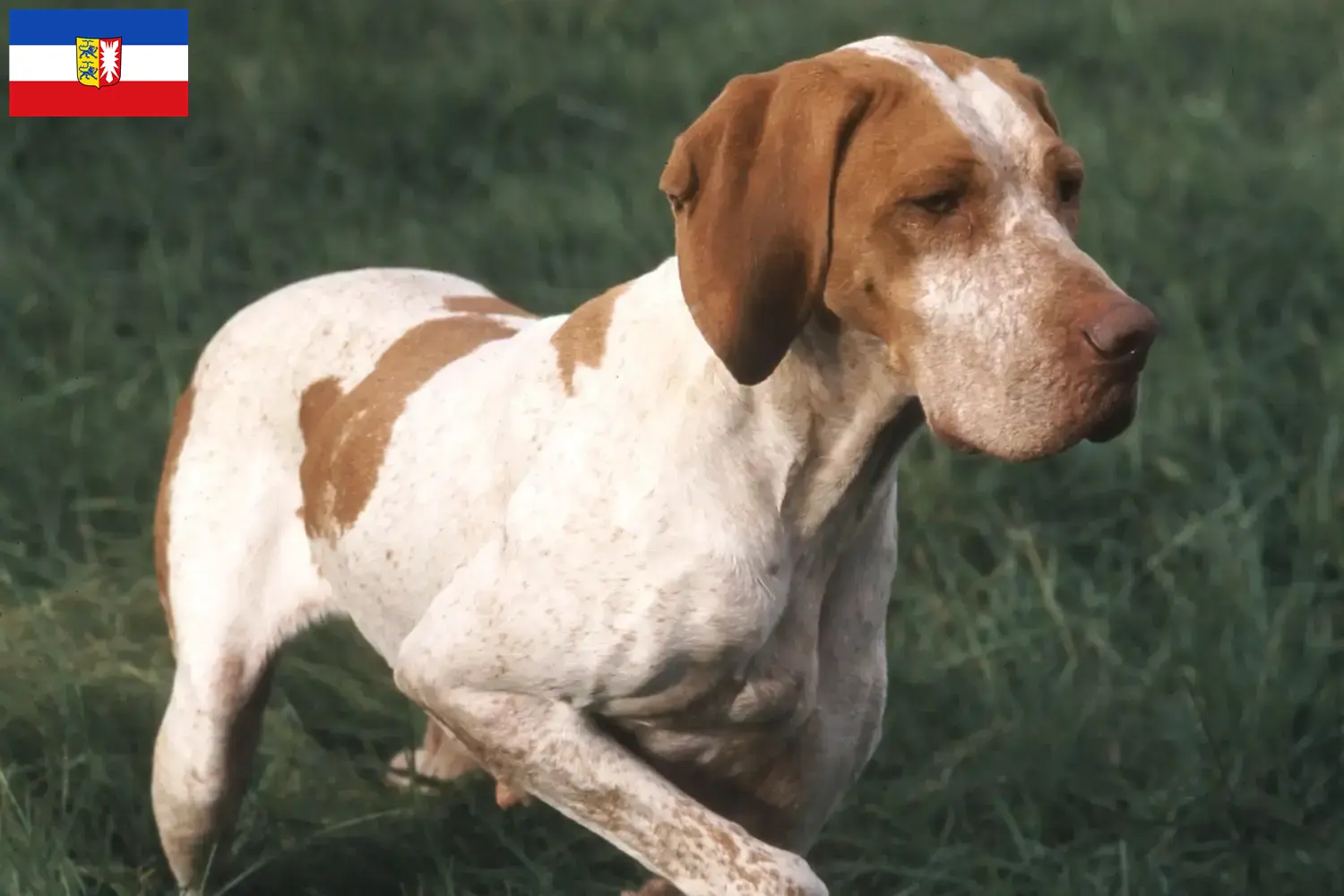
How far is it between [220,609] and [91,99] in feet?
15.3

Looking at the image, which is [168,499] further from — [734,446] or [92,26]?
[92,26]

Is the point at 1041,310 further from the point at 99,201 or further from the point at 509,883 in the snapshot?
the point at 99,201

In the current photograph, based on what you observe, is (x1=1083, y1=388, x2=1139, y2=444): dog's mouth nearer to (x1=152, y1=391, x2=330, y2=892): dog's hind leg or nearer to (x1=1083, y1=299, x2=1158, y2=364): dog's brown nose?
(x1=1083, y1=299, x2=1158, y2=364): dog's brown nose

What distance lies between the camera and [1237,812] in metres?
3.62

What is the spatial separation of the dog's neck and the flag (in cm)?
480

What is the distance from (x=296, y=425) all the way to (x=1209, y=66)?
17.9 ft

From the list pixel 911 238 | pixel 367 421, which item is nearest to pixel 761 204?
pixel 911 238

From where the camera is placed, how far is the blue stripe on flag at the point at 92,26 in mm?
7227

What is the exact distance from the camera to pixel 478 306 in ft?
11.4

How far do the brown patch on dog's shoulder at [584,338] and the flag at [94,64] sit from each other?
4.52 meters

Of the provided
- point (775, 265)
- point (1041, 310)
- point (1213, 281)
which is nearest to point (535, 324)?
point (775, 265)

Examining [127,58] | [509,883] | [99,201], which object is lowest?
[509,883]

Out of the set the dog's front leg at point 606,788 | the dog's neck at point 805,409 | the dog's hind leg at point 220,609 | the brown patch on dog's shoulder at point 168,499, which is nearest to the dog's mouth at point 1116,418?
the dog's neck at point 805,409

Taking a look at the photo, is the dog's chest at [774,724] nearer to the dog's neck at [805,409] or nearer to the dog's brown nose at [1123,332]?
the dog's neck at [805,409]
